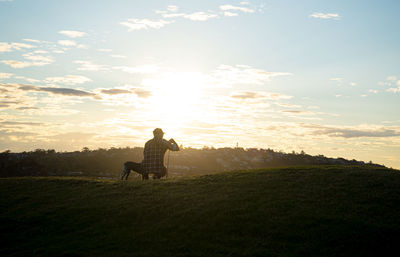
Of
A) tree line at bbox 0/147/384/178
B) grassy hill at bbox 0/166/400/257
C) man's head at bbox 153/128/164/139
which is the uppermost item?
man's head at bbox 153/128/164/139

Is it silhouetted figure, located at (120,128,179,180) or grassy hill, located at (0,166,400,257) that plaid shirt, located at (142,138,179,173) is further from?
grassy hill, located at (0,166,400,257)

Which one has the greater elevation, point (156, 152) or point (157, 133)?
point (157, 133)

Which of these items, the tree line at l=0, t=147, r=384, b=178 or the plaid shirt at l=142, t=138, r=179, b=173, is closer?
the plaid shirt at l=142, t=138, r=179, b=173

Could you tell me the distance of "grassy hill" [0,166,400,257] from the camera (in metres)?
15.5

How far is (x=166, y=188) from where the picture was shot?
925 inches

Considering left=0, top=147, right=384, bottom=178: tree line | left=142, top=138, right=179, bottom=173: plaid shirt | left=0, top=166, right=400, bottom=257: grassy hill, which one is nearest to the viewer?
left=0, top=166, right=400, bottom=257: grassy hill

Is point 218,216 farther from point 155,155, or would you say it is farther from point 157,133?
point 157,133

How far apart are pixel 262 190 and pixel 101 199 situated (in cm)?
923

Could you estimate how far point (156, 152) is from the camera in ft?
87.5

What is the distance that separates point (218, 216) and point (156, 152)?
31.3 ft

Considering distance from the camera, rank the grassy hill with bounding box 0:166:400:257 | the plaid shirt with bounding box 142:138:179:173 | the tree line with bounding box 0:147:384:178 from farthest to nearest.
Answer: the tree line with bounding box 0:147:384:178, the plaid shirt with bounding box 142:138:179:173, the grassy hill with bounding box 0:166:400:257

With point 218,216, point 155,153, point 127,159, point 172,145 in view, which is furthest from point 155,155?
point 127,159

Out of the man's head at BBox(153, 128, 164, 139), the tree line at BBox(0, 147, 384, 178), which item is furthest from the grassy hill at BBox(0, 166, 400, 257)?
the tree line at BBox(0, 147, 384, 178)

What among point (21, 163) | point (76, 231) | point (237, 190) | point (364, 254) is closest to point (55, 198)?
point (76, 231)
